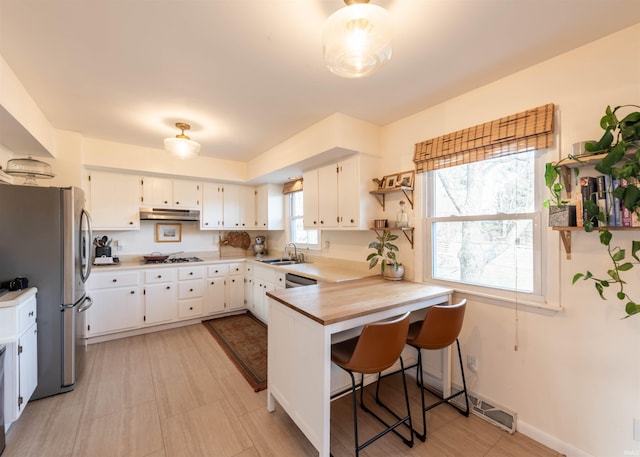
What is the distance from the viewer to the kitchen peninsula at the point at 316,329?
58.6 inches

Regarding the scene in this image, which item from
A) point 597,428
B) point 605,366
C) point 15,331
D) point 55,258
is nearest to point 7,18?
point 55,258

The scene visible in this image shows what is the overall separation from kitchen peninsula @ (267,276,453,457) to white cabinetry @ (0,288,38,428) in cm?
168

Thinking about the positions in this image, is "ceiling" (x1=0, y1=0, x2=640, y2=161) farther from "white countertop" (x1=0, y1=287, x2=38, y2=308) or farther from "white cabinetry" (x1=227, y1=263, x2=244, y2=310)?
"white cabinetry" (x1=227, y1=263, x2=244, y2=310)

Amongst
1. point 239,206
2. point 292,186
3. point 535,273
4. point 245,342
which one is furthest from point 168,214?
point 535,273

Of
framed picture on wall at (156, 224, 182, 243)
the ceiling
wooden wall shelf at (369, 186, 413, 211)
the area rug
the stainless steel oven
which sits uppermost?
the ceiling

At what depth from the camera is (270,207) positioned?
4.41 m

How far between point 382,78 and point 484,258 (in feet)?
5.23

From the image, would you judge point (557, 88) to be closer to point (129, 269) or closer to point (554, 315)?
point (554, 315)

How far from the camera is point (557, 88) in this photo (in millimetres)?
1688

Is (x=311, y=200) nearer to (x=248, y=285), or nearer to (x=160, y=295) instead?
(x=248, y=285)

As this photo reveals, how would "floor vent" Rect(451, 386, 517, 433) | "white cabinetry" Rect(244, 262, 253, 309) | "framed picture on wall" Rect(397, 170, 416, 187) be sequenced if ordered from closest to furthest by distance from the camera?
"floor vent" Rect(451, 386, 517, 433)
"framed picture on wall" Rect(397, 170, 416, 187)
"white cabinetry" Rect(244, 262, 253, 309)

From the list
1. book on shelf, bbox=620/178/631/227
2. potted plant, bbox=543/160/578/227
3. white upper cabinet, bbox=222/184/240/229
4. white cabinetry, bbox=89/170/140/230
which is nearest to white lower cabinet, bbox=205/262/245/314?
white upper cabinet, bbox=222/184/240/229

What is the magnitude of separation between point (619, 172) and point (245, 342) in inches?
137

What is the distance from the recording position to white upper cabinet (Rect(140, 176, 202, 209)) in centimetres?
374
